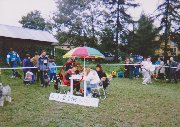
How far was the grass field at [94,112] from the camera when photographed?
31.5ft

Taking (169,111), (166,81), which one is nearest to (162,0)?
(166,81)

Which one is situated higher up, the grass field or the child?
the child

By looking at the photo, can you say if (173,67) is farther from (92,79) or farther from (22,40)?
(22,40)

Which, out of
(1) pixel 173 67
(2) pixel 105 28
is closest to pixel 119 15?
(2) pixel 105 28

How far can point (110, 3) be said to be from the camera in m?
48.4

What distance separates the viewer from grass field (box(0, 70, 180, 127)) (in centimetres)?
959

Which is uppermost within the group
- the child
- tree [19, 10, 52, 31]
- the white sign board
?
tree [19, 10, 52, 31]

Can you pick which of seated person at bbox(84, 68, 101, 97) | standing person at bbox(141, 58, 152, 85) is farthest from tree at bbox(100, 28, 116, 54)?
seated person at bbox(84, 68, 101, 97)

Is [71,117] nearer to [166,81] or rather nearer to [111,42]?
[166,81]

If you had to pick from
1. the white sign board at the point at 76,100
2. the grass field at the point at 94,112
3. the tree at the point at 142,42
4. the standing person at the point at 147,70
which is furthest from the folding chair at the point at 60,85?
the tree at the point at 142,42

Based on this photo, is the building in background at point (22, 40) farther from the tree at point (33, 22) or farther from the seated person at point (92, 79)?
the tree at point (33, 22)

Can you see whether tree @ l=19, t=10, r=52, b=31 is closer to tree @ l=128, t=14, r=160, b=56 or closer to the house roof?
tree @ l=128, t=14, r=160, b=56

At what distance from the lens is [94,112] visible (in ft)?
36.8

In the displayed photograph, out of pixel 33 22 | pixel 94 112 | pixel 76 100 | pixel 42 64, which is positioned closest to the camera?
pixel 94 112
